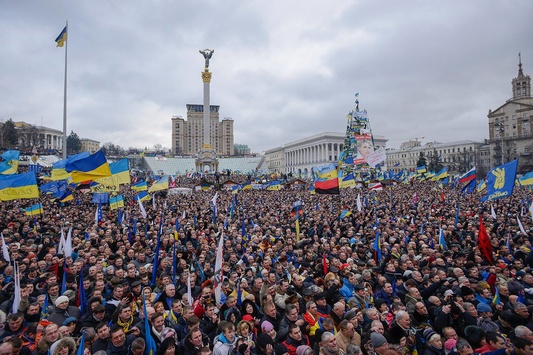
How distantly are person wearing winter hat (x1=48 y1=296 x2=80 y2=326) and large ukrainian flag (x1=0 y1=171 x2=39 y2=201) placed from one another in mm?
8531

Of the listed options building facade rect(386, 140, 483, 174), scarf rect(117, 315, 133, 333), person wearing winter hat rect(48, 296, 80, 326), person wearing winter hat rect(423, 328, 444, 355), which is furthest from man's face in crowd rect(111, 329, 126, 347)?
building facade rect(386, 140, 483, 174)

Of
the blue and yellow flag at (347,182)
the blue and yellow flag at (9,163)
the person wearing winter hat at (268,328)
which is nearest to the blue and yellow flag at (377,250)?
the person wearing winter hat at (268,328)

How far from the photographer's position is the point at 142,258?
24.0ft

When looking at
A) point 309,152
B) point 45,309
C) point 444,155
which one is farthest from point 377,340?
point 444,155

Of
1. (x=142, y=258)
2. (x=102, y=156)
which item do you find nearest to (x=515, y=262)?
(x=142, y=258)

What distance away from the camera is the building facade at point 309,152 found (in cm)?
8725

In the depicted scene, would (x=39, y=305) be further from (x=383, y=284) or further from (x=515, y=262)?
(x=515, y=262)

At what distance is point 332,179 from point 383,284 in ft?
32.5

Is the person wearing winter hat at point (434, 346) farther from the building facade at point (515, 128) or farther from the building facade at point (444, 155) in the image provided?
the building facade at point (444, 155)

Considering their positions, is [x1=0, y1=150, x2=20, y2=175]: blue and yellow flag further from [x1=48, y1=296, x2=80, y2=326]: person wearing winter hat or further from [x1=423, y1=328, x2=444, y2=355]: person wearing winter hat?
[x1=423, y1=328, x2=444, y2=355]: person wearing winter hat

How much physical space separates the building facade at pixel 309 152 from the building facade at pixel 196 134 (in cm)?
2528

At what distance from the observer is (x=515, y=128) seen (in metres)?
63.4

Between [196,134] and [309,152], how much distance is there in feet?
206

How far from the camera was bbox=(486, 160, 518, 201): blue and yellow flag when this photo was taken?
9.87 meters
